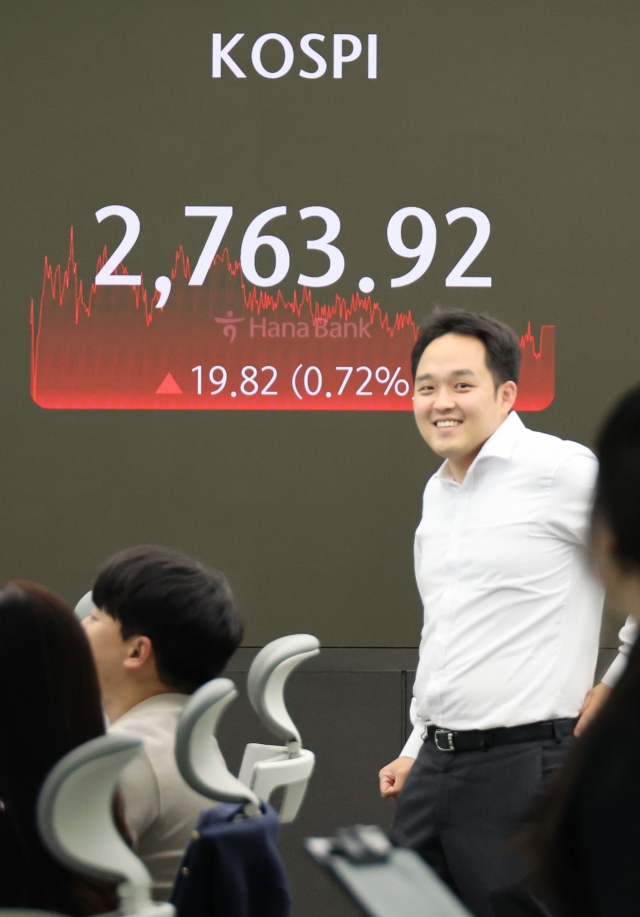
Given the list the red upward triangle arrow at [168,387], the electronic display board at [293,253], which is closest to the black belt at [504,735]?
the electronic display board at [293,253]

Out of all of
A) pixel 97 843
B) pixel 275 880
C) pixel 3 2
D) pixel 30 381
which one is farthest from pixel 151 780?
pixel 3 2

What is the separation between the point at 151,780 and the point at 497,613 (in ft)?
2.98

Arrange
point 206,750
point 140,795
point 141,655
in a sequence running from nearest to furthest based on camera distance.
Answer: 1. point 206,750
2. point 140,795
3. point 141,655

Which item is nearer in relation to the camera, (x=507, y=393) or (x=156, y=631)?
(x=156, y=631)

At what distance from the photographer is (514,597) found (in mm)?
2182

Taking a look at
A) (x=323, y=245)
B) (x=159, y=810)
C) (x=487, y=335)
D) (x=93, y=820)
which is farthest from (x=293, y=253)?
(x=93, y=820)

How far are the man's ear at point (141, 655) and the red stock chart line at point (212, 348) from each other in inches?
71.8

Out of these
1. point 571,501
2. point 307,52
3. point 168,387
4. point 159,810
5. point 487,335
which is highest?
point 307,52

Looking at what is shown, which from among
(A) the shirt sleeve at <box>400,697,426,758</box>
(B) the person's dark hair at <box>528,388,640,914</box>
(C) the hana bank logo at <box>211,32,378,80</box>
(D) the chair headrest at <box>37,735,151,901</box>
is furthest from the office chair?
(C) the hana bank logo at <box>211,32,378,80</box>

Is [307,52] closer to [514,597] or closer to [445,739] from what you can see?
[514,597]

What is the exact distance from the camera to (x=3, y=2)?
345 cm

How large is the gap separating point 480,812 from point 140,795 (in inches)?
32.9

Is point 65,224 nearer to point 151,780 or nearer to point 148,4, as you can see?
point 148,4

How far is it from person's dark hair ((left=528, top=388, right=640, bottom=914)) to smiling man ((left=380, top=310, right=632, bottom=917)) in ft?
3.74
